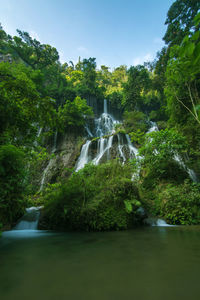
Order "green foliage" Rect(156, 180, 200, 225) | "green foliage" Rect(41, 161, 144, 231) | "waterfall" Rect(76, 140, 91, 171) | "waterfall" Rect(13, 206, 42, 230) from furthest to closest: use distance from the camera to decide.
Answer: "waterfall" Rect(76, 140, 91, 171) → "green foliage" Rect(156, 180, 200, 225) → "waterfall" Rect(13, 206, 42, 230) → "green foliage" Rect(41, 161, 144, 231)

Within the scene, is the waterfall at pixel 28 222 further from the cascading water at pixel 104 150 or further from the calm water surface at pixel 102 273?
the cascading water at pixel 104 150

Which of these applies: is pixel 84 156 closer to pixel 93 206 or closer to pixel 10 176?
pixel 93 206

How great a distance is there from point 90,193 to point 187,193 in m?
4.18

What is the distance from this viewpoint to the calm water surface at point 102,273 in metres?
1.31

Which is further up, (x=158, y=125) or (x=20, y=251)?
(x=158, y=125)

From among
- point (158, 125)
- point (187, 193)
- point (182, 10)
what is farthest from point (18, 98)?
point (182, 10)

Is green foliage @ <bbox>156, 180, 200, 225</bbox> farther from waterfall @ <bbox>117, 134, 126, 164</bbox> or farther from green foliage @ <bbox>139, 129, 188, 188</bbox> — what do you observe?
waterfall @ <bbox>117, 134, 126, 164</bbox>

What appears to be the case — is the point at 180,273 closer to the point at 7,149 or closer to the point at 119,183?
the point at 7,149

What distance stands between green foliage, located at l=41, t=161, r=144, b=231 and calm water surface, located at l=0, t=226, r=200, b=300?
6.13 feet

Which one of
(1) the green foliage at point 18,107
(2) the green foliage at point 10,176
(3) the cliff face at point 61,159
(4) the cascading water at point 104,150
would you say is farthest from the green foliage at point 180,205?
(3) the cliff face at point 61,159

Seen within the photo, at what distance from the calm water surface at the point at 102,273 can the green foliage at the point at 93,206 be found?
1.87 m

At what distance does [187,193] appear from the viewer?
20.8ft

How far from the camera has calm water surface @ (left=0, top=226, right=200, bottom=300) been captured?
4.31 ft

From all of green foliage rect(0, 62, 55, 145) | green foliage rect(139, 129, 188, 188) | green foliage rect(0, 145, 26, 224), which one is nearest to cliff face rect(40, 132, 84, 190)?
green foliage rect(139, 129, 188, 188)
